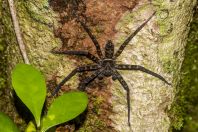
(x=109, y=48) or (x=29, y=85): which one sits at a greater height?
(x=109, y=48)

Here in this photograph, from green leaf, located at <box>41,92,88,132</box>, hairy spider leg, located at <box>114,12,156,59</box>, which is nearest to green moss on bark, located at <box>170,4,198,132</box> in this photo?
hairy spider leg, located at <box>114,12,156,59</box>

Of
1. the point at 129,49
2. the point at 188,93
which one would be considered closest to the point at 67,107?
the point at 129,49

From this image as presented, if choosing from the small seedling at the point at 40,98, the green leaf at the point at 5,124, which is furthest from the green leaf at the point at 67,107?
the green leaf at the point at 5,124

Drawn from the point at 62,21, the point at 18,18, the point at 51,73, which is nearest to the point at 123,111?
the point at 51,73

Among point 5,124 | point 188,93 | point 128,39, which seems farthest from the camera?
point 188,93

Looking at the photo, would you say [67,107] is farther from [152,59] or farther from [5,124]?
[152,59]

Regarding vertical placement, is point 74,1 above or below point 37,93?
above

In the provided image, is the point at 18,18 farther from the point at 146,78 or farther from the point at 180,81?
the point at 180,81
